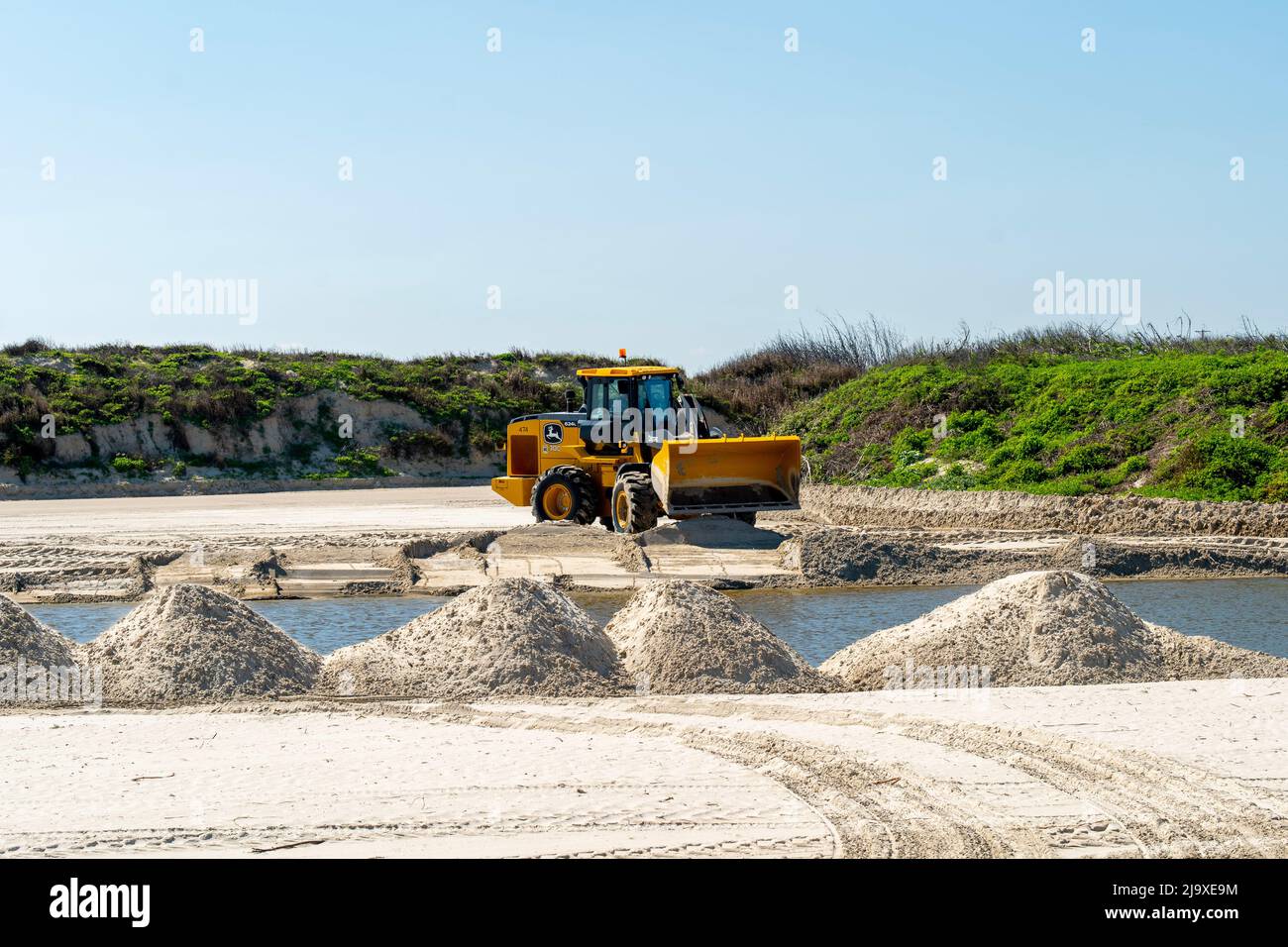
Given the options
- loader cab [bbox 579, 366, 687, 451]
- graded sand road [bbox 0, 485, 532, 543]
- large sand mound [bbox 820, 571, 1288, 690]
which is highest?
loader cab [bbox 579, 366, 687, 451]

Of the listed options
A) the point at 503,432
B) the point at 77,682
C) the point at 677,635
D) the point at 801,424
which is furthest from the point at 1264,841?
the point at 503,432

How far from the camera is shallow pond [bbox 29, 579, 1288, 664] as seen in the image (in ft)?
47.5

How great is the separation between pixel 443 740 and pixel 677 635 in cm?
278

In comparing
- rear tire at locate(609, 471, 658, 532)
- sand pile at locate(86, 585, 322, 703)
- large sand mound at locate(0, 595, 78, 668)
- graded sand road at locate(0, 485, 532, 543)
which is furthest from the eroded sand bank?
large sand mound at locate(0, 595, 78, 668)

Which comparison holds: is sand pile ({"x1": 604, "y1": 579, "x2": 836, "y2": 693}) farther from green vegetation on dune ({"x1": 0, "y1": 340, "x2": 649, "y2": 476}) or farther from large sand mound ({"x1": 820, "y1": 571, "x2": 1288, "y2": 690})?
green vegetation on dune ({"x1": 0, "y1": 340, "x2": 649, "y2": 476})

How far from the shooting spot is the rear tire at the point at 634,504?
66.2 feet

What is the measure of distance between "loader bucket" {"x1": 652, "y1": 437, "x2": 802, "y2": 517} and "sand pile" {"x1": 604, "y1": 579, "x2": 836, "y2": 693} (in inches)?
290

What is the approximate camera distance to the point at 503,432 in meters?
43.7

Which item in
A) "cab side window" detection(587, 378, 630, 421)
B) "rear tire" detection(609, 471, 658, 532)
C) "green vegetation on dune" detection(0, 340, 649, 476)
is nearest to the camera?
"rear tire" detection(609, 471, 658, 532)

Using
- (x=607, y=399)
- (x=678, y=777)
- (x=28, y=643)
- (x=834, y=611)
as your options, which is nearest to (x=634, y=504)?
(x=607, y=399)

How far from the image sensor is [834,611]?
1628 cm

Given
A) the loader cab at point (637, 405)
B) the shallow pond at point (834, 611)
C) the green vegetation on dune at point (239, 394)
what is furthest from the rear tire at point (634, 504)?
the green vegetation on dune at point (239, 394)

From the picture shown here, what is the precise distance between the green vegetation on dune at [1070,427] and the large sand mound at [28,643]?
60.7ft
